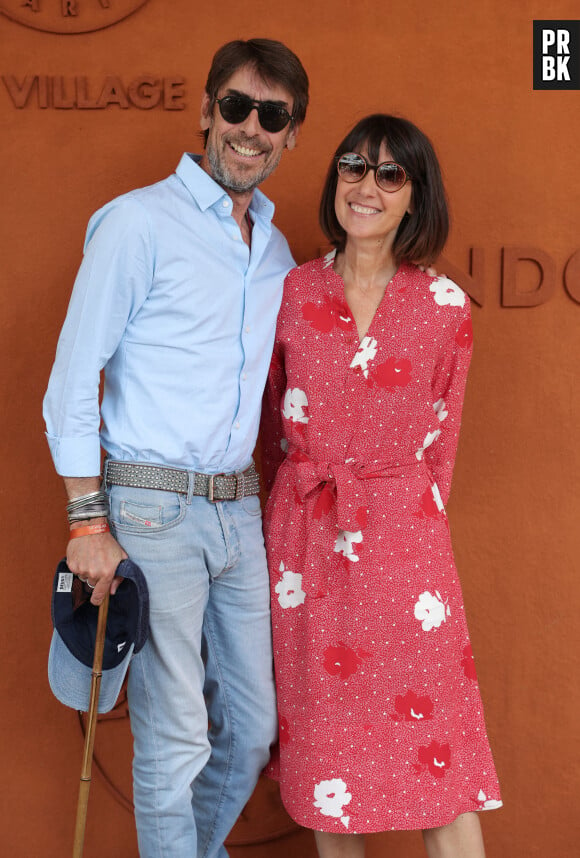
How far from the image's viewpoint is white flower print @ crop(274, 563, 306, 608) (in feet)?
7.66

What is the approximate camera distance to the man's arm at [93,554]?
2.07m

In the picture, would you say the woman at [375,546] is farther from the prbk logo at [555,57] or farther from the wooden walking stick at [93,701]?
the prbk logo at [555,57]

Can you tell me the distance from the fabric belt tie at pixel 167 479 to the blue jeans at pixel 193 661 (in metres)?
0.02

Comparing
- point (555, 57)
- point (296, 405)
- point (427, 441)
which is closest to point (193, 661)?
point (296, 405)

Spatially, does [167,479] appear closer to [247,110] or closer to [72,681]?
[72,681]

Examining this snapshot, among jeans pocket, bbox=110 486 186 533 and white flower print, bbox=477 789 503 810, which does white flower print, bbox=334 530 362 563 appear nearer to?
jeans pocket, bbox=110 486 186 533

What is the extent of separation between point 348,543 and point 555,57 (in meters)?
1.50

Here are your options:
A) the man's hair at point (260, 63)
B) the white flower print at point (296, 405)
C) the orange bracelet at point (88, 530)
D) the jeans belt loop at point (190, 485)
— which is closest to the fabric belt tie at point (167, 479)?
the jeans belt loop at point (190, 485)

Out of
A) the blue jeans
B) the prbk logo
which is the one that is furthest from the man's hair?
the blue jeans

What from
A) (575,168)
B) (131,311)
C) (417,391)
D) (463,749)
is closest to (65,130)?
(131,311)

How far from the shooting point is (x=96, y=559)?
81.6 inches

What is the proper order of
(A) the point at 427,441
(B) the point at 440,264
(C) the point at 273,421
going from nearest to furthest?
(A) the point at 427,441 < (C) the point at 273,421 < (B) the point at 440,264

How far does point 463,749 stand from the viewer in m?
2.31

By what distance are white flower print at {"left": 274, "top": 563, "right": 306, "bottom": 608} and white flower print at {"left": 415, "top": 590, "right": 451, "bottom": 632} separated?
0.91 feet
